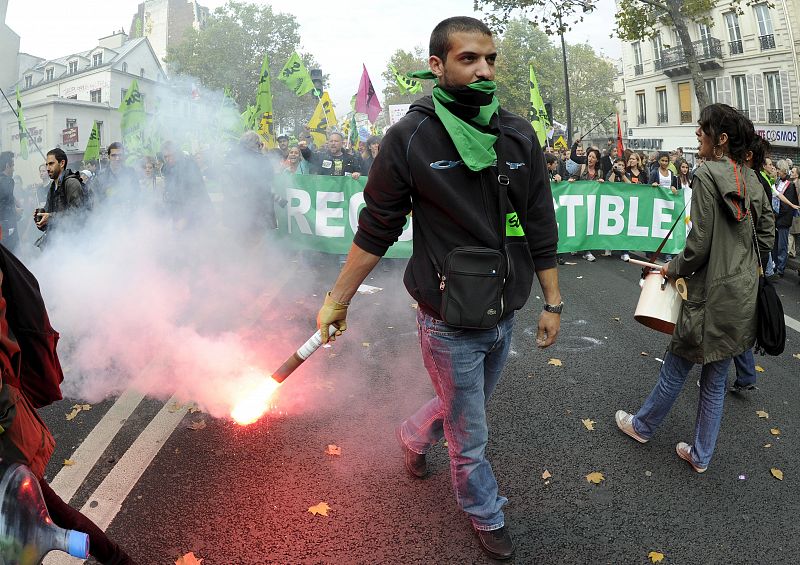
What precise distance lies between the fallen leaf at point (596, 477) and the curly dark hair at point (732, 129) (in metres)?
1.83

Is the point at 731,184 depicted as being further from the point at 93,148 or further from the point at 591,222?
the point at 93,148

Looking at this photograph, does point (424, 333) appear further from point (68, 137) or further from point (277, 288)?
point (68, 137)

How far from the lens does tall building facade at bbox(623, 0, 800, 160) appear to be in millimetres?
29188

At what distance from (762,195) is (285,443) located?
3.00 meters

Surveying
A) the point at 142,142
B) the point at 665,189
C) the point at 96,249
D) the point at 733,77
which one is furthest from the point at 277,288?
the point at 733,77

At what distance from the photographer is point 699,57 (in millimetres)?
34781

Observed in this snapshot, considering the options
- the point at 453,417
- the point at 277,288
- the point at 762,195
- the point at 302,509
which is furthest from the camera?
the point at 277,288

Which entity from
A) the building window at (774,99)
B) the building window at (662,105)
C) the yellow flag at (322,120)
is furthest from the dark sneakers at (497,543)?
the building window at (662,105)

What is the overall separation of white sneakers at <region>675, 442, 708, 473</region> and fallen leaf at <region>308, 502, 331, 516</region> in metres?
2.02

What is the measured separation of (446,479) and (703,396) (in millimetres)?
1478

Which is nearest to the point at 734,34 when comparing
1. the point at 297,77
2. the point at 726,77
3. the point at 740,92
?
the point at 726,77

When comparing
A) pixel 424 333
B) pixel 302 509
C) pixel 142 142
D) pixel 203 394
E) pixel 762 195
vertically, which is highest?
pixel 142 142

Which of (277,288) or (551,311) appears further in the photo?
(277,288)

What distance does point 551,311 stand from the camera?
261 cm
